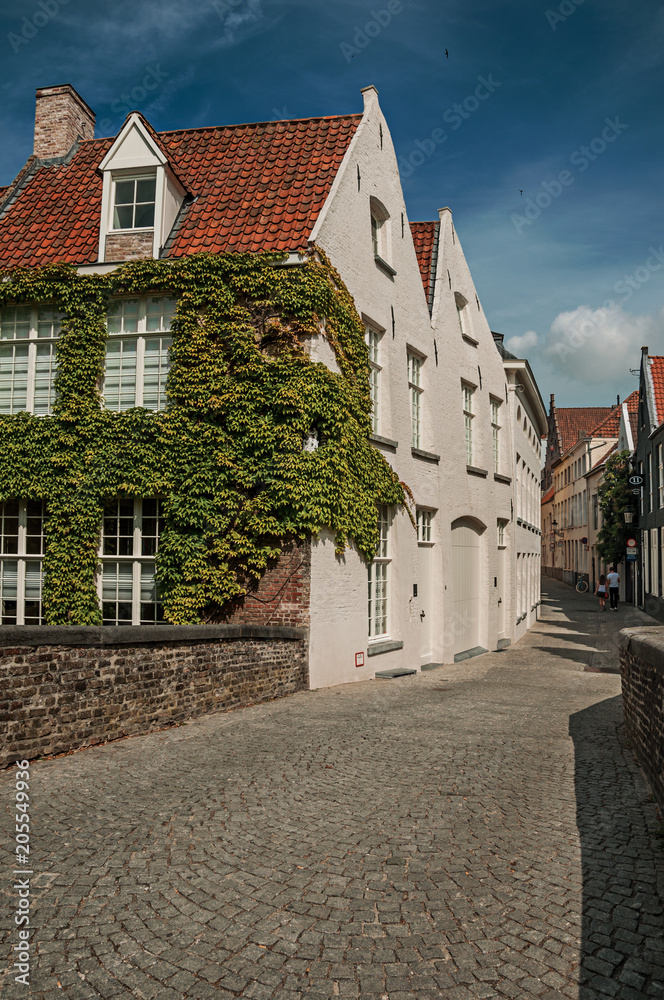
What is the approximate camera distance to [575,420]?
78.3m

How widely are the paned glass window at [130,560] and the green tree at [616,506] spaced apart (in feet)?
93.1

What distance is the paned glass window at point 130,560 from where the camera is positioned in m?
12.3

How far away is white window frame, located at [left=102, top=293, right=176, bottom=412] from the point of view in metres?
12.3

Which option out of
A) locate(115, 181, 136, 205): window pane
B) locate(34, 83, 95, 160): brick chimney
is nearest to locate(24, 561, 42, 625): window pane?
locate(115, 181, 136, 205): window pane

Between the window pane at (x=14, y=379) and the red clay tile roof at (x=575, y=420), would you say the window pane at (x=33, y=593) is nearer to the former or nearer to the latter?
the window pane at (x=14, y=379)

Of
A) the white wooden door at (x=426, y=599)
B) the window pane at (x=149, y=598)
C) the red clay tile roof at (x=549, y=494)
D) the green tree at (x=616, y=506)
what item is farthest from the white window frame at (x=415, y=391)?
the red clay tile roof at (x=549, y=494)

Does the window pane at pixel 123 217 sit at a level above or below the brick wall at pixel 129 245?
above

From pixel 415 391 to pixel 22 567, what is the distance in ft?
29.4

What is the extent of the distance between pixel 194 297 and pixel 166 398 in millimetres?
1684

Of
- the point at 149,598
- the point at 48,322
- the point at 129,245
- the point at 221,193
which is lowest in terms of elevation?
the point at 149,598

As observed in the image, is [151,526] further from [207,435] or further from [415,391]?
[415,391]

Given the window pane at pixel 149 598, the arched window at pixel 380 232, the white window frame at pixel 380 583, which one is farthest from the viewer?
the arched window at pixel 380 232

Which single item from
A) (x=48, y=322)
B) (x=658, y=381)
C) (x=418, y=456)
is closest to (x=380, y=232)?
(x=418, y=456)

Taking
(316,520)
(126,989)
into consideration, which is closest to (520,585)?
(316,520)
